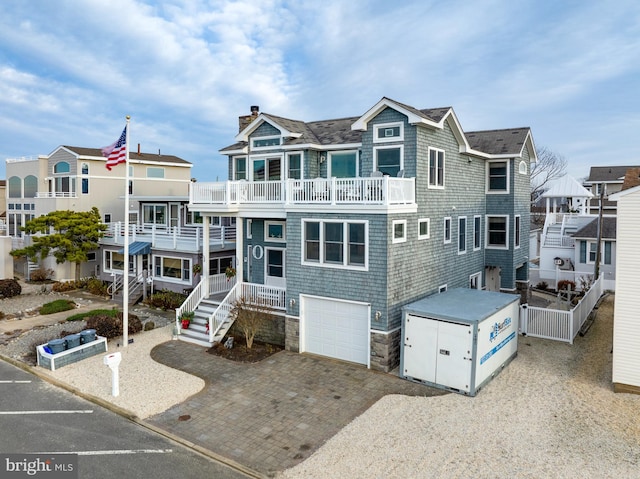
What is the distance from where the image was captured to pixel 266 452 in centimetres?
982

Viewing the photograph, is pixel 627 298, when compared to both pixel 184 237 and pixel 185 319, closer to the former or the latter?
pixel 185 319

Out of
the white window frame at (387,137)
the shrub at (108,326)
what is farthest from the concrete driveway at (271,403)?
the white window frame at (387,137)

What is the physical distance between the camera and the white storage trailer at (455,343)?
12.6m

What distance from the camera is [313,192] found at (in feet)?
50.8

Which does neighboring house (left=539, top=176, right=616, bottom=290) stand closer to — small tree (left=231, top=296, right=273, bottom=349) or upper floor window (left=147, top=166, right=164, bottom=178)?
Answer: small tree (left=231, top=296, right=273, bottom=349)

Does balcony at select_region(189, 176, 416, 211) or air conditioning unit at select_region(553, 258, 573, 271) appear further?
air conditioning unit at select_region(553, 258, 573, 271)

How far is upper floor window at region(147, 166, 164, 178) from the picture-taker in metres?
36.6

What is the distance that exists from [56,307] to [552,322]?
22.3 metres

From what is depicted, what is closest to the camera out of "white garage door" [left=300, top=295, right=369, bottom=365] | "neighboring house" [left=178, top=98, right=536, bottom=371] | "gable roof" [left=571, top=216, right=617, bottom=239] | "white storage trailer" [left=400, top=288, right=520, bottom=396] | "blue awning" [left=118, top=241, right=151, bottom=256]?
"white storage trailer" [left=400, top=288, right=520, bottom=396]

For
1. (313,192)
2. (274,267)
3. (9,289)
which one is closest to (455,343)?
(313,192)

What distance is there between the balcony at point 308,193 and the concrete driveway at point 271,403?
5.46 m

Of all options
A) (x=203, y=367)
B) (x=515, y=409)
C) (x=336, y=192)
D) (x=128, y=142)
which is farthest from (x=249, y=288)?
(x=515, y=409)

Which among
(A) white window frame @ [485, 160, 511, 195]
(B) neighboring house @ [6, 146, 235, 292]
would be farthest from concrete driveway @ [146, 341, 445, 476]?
(A) white window frame @ [485, 160, 511, 195]

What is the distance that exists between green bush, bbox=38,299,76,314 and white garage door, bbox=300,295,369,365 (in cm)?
1338
